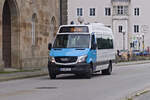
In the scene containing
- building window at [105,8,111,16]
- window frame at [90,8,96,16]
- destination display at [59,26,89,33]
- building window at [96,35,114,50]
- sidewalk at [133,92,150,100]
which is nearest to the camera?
sidewalk at [133,92,150,100]

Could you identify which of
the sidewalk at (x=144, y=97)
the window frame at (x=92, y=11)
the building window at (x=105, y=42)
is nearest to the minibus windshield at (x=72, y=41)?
the building window at (x=105, y=42)

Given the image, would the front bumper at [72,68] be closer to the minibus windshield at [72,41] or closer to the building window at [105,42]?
the minibus windshield at [72,41]

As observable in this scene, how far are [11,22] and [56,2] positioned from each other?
7.89 m

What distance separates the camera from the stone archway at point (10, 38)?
3098cm

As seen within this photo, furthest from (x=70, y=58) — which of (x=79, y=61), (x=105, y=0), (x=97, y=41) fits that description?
(x=105, y=0)

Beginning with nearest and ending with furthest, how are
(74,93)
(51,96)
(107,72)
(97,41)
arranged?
(51,96) < (74,93) < (97,41) < (107,72)

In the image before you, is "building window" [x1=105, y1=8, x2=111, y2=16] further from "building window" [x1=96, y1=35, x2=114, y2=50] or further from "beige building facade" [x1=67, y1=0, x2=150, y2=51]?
"building window" [x1=96, y1=35, x2=114, y2=50]

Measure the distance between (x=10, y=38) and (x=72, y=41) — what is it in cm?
767

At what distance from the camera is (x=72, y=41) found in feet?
81.3

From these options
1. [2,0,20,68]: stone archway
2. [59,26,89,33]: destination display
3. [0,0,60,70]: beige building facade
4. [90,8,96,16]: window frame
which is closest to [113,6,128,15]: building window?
[90,8,96,16]: window frame

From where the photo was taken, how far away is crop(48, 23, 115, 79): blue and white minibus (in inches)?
928

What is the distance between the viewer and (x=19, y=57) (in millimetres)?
31125

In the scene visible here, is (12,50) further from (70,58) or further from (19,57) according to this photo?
(70,58)

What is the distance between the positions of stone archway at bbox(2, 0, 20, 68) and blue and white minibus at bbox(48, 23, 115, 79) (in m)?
6.04
